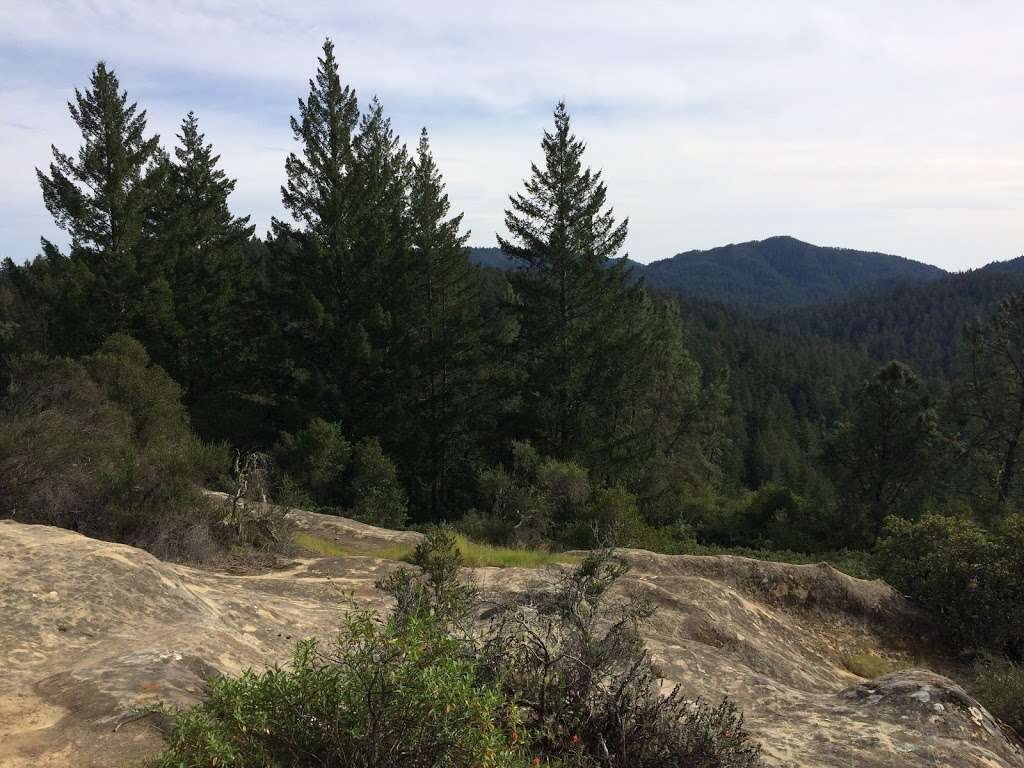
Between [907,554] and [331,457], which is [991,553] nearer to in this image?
[907,554]

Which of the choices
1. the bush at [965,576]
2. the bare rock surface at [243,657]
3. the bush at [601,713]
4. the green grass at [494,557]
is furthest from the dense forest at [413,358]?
the bush at [601,713]

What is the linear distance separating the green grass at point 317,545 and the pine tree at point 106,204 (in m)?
14.2

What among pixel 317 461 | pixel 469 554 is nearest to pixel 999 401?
pixel 469 554

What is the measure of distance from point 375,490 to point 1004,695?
15.4 m

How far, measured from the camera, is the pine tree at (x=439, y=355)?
2562 centimetres

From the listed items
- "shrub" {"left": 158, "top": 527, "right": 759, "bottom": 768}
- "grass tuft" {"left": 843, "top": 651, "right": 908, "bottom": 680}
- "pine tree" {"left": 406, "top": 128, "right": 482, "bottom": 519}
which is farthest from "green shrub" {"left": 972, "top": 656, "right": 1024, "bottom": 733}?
"pine tree" {"left": 406, "top": 128, "right": 482, "bottom": 519}

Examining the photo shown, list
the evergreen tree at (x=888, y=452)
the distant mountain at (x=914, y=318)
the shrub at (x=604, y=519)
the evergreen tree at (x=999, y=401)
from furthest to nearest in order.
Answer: the distant mountain at (x=914, y=318)
the evergreen tree at (x=999, y=401)
the evergreen tree at (x=888, y=452)
the shrub at (x=604, y=519)

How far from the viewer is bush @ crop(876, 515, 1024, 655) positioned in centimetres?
938

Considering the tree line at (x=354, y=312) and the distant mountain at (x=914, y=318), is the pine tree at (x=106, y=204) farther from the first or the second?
the distant mountain at (x=914, y=318)

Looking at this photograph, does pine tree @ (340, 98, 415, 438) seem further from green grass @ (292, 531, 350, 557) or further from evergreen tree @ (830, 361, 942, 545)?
evergreen tree @ (830, 361, 942, 545)

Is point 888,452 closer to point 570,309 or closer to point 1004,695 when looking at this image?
point 570,309

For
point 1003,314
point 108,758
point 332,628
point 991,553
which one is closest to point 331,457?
point 332,628

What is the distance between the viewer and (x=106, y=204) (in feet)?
70.9

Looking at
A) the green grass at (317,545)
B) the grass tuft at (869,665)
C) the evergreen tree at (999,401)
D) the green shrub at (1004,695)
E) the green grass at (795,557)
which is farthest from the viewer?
the evergreen tree at (999,401)
